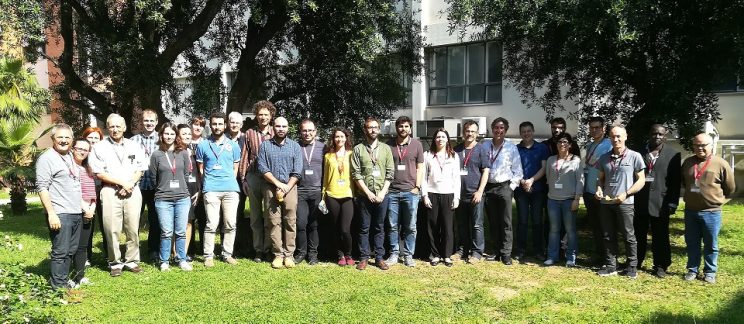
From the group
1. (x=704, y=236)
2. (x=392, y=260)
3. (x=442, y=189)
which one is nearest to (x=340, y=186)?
(x=392, y=260)

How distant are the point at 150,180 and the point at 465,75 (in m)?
13.3

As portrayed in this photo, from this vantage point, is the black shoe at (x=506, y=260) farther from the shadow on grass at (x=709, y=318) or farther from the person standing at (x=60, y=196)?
the person standing at (x=60, y=196)

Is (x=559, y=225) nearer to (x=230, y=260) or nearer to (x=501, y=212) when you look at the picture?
(x=501, y=212)

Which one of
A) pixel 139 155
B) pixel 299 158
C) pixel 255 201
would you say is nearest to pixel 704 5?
pixel 299 158

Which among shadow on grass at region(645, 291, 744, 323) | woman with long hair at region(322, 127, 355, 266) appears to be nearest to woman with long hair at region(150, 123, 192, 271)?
woman with long hair at region(322, 127, 355, 266)

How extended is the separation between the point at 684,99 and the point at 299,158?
197 inches

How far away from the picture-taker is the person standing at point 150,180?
723 centimetres

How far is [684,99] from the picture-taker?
724cm

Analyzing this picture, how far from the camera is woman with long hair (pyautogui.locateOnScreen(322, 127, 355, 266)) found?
23.3 ft

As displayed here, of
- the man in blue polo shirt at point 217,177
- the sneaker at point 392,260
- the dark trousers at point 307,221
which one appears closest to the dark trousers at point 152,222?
the man in blue polo shirt at point 217,177

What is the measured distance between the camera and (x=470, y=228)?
299 inches

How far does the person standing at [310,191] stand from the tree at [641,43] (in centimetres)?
261

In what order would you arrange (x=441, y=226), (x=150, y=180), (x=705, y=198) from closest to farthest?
(x=705, y=198) → (x=150, y=180) → (x=441, y=226)

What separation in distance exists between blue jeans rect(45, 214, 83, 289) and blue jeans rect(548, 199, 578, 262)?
5.53m
